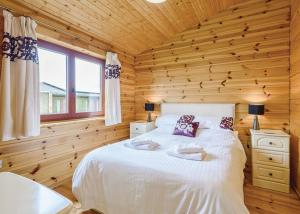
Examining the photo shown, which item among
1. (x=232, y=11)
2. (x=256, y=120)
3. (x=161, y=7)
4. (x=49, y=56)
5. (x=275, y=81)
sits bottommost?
(x=256, y=120)

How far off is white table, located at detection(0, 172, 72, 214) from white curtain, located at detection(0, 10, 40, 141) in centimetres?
105

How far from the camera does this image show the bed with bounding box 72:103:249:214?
1.19 m

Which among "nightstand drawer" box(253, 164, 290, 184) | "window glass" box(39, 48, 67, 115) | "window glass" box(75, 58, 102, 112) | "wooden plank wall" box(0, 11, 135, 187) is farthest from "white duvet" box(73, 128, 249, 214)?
"window glass" box(75, 58, 102, 112)

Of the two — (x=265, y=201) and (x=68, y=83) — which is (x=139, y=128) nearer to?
(x=68, y=83)

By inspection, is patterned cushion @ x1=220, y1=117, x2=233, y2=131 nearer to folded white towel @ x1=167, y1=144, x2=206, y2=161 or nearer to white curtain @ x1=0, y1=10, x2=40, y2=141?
folded white towel @ x1=167, y1=144, x2=206, y2=161

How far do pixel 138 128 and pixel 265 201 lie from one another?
7.54 ft

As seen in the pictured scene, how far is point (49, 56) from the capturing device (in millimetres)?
2545

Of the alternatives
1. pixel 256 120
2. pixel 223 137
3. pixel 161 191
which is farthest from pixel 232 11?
pixel 161 191

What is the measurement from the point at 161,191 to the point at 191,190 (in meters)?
0.24

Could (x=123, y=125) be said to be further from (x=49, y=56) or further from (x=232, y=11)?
(x=232, y=11)

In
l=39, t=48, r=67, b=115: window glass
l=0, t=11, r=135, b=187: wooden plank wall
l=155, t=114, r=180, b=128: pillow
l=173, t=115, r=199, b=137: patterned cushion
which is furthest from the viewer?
l=155, t=114, r=180, b=128: pillow

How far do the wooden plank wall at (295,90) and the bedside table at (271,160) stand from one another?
13 cm

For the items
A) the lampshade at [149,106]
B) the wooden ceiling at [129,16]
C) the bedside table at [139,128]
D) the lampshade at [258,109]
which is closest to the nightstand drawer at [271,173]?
the lampshade at [258,109]

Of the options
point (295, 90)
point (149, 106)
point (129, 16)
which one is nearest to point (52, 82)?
point (129, 16)
